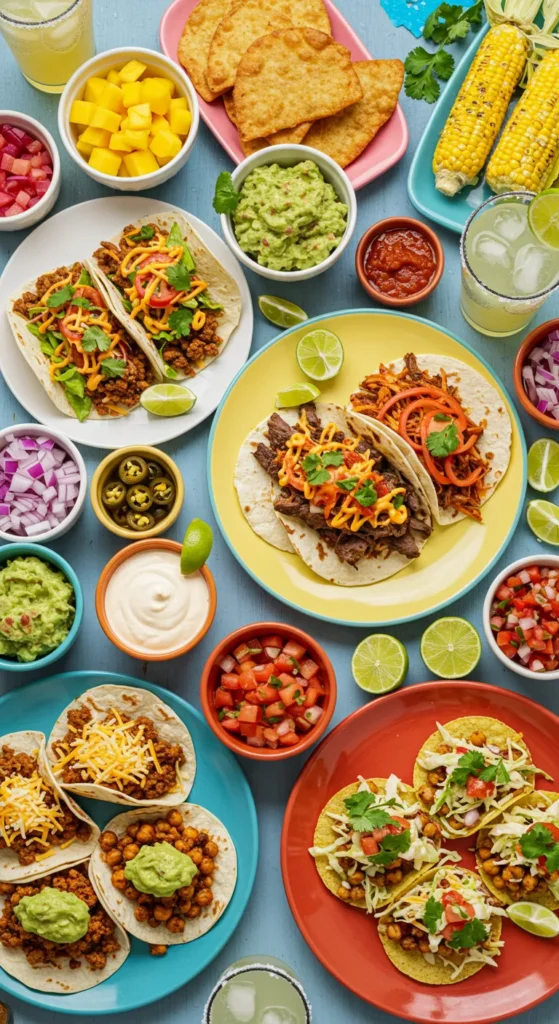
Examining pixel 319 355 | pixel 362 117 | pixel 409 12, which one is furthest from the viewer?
pixel 409 12

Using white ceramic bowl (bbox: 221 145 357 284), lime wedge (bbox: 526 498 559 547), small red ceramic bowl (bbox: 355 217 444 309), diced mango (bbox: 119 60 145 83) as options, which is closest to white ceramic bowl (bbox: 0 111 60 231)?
diced mango (bbox: 119 60 145 83)

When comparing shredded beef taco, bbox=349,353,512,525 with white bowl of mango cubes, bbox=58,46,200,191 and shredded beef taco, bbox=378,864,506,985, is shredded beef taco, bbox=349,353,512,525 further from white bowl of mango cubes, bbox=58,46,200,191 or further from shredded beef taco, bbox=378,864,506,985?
shredded beef taco, bbox=378,864,506,985

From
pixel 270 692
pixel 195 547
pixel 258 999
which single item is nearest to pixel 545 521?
pixel 270 692

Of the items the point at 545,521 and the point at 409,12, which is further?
the point at 409,12

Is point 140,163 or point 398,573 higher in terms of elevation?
point 140,163

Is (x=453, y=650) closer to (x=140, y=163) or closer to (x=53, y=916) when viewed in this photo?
(x=53, y=916)

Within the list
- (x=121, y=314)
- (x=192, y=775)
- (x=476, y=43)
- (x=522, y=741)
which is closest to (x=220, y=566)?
(x=192, y=775)
